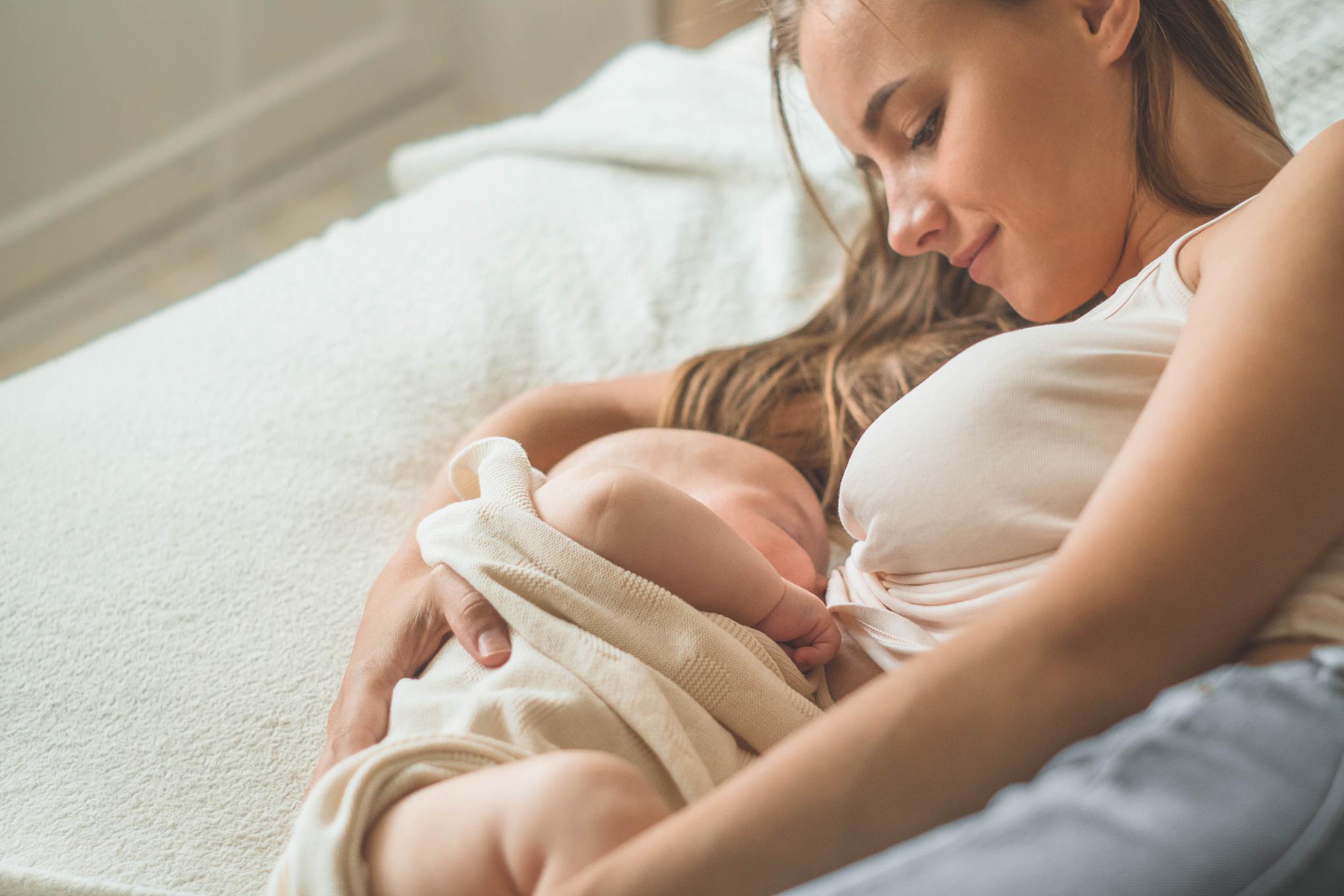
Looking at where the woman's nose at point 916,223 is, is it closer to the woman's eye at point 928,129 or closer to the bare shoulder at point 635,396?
the woman's eye at point 928,129

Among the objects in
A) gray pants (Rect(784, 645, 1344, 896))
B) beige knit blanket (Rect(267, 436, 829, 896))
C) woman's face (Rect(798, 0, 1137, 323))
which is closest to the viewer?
gray pants (Rect(784, 645, 1344, 896))

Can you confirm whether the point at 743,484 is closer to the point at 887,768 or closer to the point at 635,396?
the point at 635,396

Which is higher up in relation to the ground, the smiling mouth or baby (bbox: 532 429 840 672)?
the smiling mouth

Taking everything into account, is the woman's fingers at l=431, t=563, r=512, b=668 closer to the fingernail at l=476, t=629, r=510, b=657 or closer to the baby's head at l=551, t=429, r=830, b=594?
the fingernail at l=476, t=629, r=510, b=657

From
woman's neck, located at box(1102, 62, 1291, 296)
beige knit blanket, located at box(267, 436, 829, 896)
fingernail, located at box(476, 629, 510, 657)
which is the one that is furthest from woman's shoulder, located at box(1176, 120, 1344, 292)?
fingernail, located at box(476, 629, 510, 657)

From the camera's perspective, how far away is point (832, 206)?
1.46 meters

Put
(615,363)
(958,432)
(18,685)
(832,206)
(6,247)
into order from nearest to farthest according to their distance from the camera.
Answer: (958,432)
(18,685)
(615,363)
(832,206)
(6,247)

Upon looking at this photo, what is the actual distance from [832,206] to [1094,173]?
1.77 feet

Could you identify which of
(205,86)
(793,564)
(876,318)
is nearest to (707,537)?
(793,564)

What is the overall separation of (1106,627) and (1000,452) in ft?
0.62

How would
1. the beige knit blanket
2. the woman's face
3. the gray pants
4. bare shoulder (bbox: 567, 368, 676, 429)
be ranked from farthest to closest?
bare shoulder (bbox: 567, 368, 676, 429) < the woman's face < the beige knit blanket < the gray pants

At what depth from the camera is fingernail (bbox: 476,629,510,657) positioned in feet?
2.50

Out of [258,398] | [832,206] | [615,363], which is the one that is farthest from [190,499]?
[832,206]

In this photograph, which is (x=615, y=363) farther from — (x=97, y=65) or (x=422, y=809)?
(x=97, y=65)
